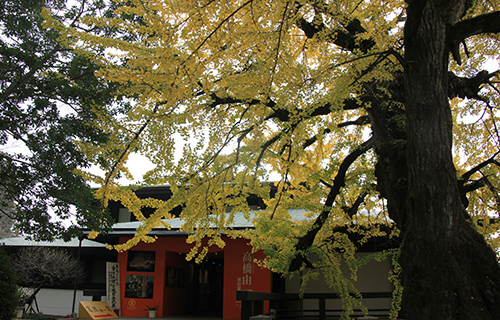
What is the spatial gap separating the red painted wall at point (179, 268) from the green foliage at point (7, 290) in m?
5.79

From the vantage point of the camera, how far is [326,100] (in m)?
4.30

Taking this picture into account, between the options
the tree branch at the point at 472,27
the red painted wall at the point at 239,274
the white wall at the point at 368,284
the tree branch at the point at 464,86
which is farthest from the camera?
the red painted wall at the point at 239,274

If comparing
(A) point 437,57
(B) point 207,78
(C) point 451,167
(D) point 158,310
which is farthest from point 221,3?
(D) point 158,310

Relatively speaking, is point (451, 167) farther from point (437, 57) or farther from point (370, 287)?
point (370, 287)

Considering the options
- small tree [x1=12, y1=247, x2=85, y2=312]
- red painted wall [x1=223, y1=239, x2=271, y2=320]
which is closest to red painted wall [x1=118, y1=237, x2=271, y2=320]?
red painted wall [x1=223, y1=239, x2=271, y2=320]

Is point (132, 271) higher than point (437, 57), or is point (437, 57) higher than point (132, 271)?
point (437, 57)

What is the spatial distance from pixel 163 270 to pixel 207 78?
1010cm

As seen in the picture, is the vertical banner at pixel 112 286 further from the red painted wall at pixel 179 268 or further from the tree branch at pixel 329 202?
the tree branch at pixel 329 202

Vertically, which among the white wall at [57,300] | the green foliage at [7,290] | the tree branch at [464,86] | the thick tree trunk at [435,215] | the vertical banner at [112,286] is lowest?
the white wall at [57,300]

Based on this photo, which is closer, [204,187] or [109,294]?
[204,187]

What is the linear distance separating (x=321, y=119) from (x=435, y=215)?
2034 millimetres

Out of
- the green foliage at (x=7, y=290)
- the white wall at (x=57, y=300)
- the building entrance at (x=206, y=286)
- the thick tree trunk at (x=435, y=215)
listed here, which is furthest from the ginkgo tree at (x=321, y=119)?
the white wall at (x=57, y=300)

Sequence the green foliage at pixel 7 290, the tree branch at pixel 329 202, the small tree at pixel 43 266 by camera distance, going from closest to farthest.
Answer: the tree branch at pixel 329 202 → the green foliage at pixel 7 290 → the small tree at pixel 43 266

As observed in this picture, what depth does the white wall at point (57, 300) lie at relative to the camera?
590 inches
